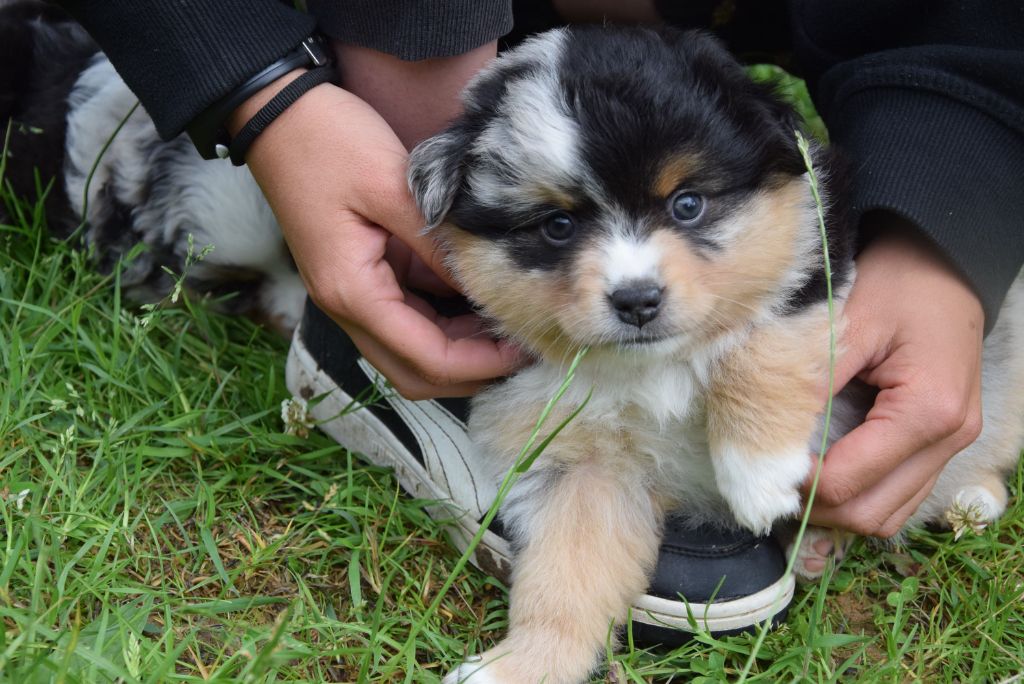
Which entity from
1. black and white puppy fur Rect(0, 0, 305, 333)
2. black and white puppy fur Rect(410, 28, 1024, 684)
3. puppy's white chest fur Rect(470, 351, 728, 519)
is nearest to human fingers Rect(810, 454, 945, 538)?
black and white puppy fur Rect(410, 28, 1024, 684)

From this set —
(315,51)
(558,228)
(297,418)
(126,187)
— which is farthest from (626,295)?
(126,187)

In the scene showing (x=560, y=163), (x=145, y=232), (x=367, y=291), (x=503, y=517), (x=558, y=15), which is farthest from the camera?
(x=145, y=232)

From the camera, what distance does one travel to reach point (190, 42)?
92.7 inches

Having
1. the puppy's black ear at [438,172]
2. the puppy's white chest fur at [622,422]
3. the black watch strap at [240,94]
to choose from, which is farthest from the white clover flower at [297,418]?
the puppy's black ear at [438,172]

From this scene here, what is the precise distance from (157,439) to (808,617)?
5.56 feet

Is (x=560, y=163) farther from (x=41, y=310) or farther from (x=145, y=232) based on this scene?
(x=145, y=232)

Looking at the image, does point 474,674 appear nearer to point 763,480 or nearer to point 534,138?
point 763,480

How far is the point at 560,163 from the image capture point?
201 centimetres

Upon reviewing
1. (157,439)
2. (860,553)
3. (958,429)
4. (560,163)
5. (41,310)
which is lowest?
(860,553)

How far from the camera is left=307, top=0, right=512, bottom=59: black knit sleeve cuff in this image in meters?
2.39

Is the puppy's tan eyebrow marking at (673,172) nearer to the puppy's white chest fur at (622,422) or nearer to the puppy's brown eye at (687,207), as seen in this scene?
the puppy's brown eye at (687,207)

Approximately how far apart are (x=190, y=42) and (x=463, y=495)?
127 centimetres

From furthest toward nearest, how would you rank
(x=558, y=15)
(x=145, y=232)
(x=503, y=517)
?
(x=145, y=232) < (x=558, y=15) < (x=503, y=517)

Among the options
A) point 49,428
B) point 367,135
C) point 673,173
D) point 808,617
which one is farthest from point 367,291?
point 808,617
